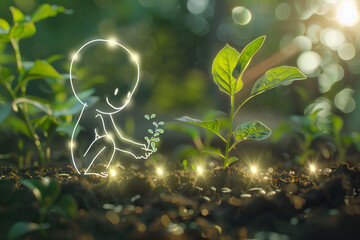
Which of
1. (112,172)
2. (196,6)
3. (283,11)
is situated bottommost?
(112,172)

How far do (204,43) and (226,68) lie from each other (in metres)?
6.83

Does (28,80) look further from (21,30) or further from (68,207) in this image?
(68,207)

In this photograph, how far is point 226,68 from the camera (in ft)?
4.47

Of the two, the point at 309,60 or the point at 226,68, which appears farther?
the point at 309,60

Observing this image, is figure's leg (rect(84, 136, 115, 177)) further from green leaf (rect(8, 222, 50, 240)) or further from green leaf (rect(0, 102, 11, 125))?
green leaf (rect(8, 222, 50, 240))

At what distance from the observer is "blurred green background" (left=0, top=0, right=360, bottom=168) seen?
459 centimetres

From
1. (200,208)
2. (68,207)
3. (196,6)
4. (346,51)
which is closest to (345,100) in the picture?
(346,51)

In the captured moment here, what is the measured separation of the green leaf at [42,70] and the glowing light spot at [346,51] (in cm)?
450

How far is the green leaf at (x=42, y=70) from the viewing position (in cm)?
135

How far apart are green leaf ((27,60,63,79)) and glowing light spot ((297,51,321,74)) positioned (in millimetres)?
4643

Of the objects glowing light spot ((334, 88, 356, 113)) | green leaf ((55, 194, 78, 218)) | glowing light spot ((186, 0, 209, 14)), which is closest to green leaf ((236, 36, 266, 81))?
green leaf ((55, 194, 78, 218))

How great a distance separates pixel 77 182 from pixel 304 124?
4.88ft

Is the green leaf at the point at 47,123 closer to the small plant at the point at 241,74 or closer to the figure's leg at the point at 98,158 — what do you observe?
the figure's leg at the point at 98,158

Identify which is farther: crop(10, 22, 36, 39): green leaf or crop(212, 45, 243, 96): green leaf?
crop(10, 22, 36, 39): green leaf
